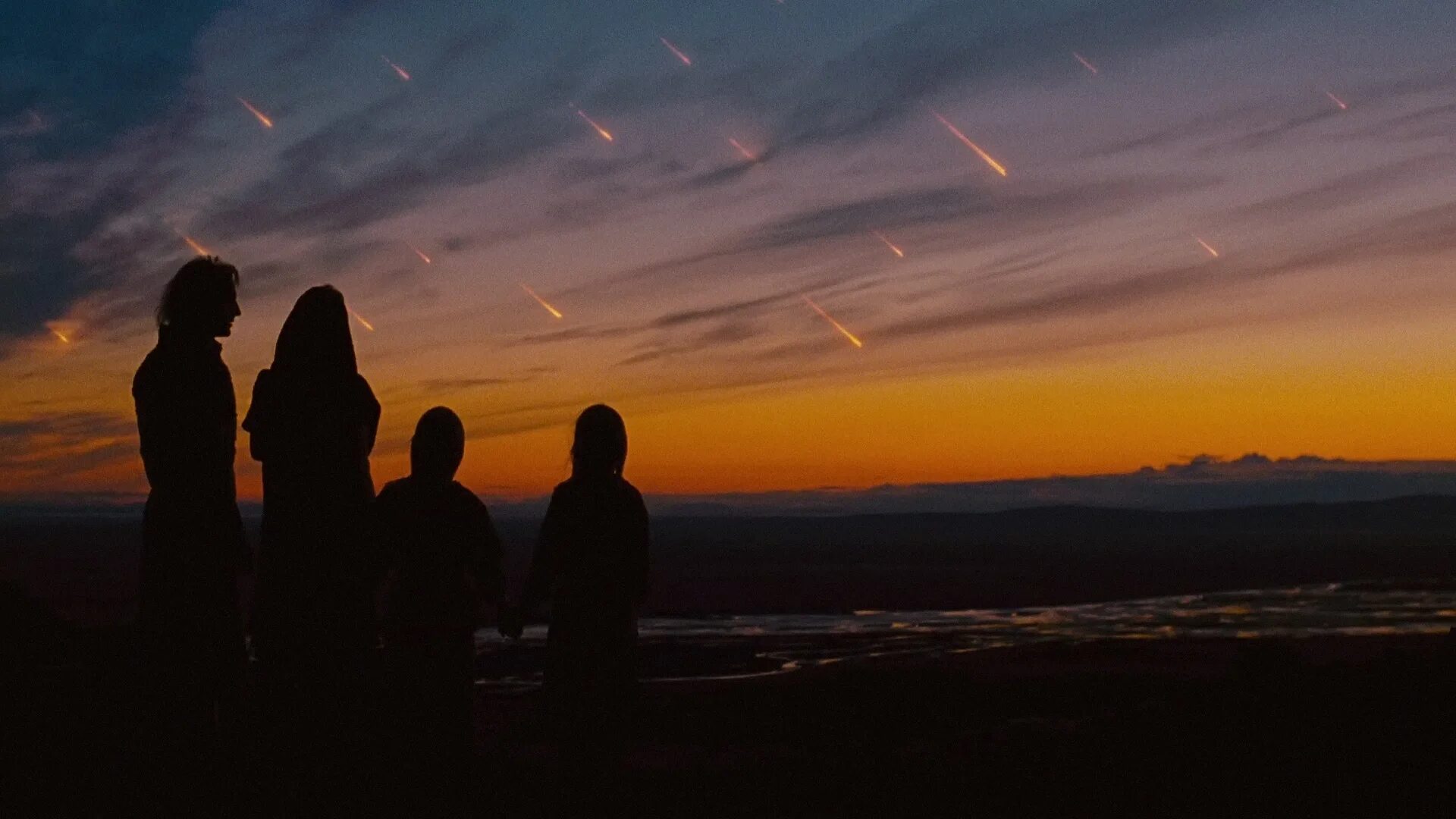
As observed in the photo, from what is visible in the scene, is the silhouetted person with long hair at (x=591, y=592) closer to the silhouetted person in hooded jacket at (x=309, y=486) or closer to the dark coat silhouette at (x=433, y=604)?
the dark coat silhouette at (x=433, y=604)

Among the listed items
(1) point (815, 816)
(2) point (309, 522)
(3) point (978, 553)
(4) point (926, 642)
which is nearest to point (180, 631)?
(2) point (309, 522)

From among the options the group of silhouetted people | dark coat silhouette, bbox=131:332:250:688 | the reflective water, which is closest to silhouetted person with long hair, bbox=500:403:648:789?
the group of silhouetted people

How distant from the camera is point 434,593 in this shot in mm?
6402

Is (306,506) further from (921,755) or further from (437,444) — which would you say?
(921,755)

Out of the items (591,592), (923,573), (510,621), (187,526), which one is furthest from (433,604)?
(923,573)

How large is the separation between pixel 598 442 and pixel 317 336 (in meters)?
1.49

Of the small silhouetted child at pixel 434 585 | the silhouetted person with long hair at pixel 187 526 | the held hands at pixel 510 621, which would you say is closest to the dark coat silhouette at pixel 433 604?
the small silhouetted child at pixel 434 585

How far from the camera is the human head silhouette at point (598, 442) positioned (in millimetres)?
6672

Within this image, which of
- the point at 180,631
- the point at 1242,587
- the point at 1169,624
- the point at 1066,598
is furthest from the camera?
the point at 1242,587

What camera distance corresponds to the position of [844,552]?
278 ft

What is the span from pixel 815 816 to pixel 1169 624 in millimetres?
24427

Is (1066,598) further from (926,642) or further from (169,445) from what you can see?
(169,445)

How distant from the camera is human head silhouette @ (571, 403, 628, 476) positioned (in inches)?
263

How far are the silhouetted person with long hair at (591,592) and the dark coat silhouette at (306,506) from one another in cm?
101
